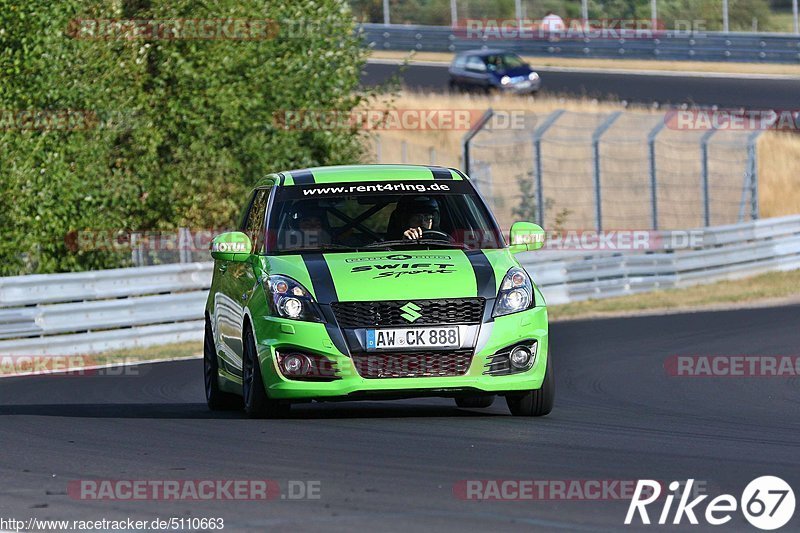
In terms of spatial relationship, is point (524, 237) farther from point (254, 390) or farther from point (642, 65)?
point (642, 65)

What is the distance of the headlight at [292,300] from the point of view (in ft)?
30.7

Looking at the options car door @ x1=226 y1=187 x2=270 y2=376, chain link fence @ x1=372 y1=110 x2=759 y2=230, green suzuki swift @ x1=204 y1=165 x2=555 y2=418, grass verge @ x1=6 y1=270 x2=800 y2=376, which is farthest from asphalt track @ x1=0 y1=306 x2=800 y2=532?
chain link fence @ x1=372 y1=110 x2=759 y2=230

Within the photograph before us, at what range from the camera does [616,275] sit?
24.6m

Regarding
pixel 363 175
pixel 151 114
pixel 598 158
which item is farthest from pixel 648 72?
pixel 363 175

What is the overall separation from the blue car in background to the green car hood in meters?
35.9

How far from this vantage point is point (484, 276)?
9500 mm

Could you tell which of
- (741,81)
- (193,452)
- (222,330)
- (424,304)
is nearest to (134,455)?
(193,452)

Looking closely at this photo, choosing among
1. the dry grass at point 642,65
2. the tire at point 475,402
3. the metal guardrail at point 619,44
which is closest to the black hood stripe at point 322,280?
the tire at point 475,402

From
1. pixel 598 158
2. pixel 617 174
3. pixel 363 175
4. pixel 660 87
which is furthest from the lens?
pixel 660 87

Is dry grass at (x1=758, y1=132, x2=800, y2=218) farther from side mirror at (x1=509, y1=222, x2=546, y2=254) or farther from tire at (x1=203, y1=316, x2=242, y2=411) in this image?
side mirror at (x1=509, y1=222, x2=546, y2=254)

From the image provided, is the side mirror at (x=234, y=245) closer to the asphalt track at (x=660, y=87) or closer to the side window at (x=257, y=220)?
the side window at (x=257, y=220)

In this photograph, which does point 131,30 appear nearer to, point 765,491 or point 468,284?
point 468,284

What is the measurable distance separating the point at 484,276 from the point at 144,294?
1088cm

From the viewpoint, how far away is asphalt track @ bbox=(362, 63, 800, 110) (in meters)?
41.4
